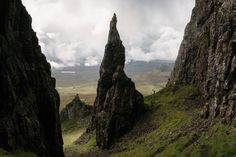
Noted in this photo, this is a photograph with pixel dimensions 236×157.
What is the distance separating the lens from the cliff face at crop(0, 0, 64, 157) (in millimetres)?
126750

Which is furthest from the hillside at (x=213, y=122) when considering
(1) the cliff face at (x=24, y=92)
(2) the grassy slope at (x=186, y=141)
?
(1) the cliff face at (x=24, y=92)

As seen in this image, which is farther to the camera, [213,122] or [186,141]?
[213,122]

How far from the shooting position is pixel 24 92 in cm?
14212

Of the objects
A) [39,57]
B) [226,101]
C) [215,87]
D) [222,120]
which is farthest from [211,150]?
[39,57]

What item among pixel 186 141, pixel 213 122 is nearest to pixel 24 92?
pixel 186 141

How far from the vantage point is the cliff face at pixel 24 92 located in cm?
12675

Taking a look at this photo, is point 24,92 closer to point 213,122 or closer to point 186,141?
point 186,141

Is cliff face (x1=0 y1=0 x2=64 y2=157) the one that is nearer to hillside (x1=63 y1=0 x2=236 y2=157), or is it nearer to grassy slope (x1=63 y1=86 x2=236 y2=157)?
grassy slope (x1=63 y1=86 x2=236 y2=157)

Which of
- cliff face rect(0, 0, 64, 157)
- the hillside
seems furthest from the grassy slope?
cliff face rect(0, 0, 64, 157)

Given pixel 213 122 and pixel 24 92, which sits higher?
pixel 24 92

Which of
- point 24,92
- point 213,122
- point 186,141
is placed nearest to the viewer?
point 24,92

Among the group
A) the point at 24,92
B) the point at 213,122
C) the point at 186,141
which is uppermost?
the point at 24,92

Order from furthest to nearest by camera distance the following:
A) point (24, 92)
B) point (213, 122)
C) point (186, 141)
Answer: point (213, 122), point (186, 141), point (24, 92)

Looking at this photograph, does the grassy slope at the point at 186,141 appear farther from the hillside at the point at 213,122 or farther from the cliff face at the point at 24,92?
the cliff face at the point at 24,92
